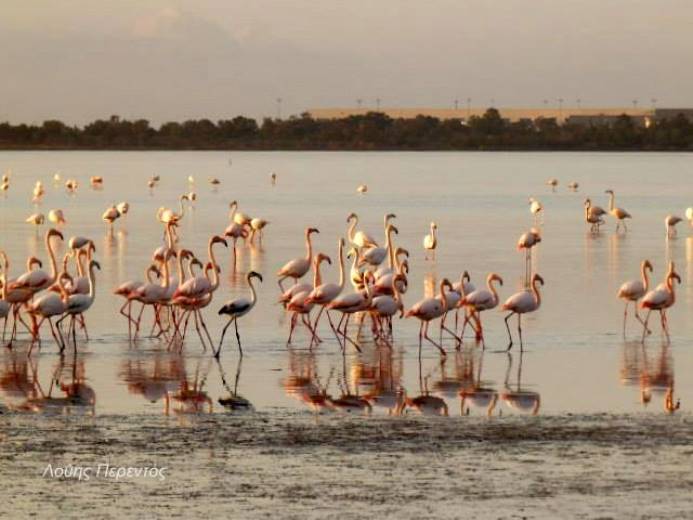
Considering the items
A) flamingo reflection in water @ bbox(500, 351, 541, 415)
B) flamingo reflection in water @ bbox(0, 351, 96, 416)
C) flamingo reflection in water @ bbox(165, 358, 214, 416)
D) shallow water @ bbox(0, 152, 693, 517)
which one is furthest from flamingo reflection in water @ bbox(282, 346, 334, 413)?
flamingo reflection in water @ bbox(0, 351, 96, 416)

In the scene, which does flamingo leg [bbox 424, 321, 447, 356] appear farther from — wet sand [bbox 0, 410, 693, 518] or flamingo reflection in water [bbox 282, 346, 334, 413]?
wet sand [bbox 0, 410, 693, 518]

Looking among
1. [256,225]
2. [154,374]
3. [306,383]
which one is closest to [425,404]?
[306,383]

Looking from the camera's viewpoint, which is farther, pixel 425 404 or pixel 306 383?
pixel 306 383

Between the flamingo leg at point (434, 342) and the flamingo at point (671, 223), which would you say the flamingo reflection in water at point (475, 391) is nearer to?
the flamingo leg at point (434, 342)

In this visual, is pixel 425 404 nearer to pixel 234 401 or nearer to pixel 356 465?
pixel 234 401

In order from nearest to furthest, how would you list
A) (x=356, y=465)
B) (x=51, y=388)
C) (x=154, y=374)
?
1. (x=356, y=465)
2. (x=51, y=388)
3. (x=154, y=374)

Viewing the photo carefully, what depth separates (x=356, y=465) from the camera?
9.27 m

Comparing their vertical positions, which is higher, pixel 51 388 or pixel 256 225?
pixel 256 225

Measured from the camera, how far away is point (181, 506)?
8.41m

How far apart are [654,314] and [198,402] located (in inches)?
275

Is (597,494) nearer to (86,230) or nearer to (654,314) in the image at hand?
(654,314)

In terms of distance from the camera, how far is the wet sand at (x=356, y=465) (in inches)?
330

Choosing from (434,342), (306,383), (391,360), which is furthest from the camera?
(434,342)

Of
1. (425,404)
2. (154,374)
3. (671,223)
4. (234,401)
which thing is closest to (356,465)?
(425,404)
